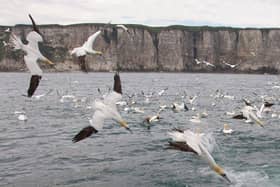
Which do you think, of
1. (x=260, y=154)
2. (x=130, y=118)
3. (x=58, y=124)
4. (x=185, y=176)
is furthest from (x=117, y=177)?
(x=130, y=118)

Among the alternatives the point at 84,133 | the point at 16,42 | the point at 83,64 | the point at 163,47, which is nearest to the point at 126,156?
the point at 83,64

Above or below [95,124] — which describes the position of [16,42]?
above

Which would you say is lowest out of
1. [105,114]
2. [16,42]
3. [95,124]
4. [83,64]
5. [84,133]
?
[84,133]

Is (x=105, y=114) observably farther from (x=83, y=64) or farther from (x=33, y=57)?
(x=33, y=57)

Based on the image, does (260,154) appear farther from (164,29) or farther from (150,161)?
(164,29)

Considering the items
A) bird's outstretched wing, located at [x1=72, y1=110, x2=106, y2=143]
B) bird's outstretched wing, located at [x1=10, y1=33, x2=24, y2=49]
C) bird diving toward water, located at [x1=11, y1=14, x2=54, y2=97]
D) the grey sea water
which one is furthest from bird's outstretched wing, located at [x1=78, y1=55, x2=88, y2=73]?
the grey sea water

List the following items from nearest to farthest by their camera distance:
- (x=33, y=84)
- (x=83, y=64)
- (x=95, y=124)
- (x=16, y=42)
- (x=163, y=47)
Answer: (x=16, y=42), (x=33, y=84), (x=95, y=124), (x=83, y=64), (x=163, y=47)

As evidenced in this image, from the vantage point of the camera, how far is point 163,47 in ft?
566

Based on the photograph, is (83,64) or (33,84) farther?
(83,64)

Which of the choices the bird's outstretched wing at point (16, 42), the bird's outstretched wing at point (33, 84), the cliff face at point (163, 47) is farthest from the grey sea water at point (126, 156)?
the cliff face at point (163, 47)

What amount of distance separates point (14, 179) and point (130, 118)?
19006 mm

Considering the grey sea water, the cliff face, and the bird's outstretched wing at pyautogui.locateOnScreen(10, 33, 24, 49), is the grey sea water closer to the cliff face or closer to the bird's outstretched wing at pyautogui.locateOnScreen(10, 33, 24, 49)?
the bird's outstretched wing at pyautogui.locateOnScreen(10, 33, 24, 49)

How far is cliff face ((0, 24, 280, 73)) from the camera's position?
165500mm

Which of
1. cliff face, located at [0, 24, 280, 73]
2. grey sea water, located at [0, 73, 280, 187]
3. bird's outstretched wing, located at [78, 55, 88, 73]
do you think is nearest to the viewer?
bird's outstretched wing, located at [78, 55, 88, 73]
